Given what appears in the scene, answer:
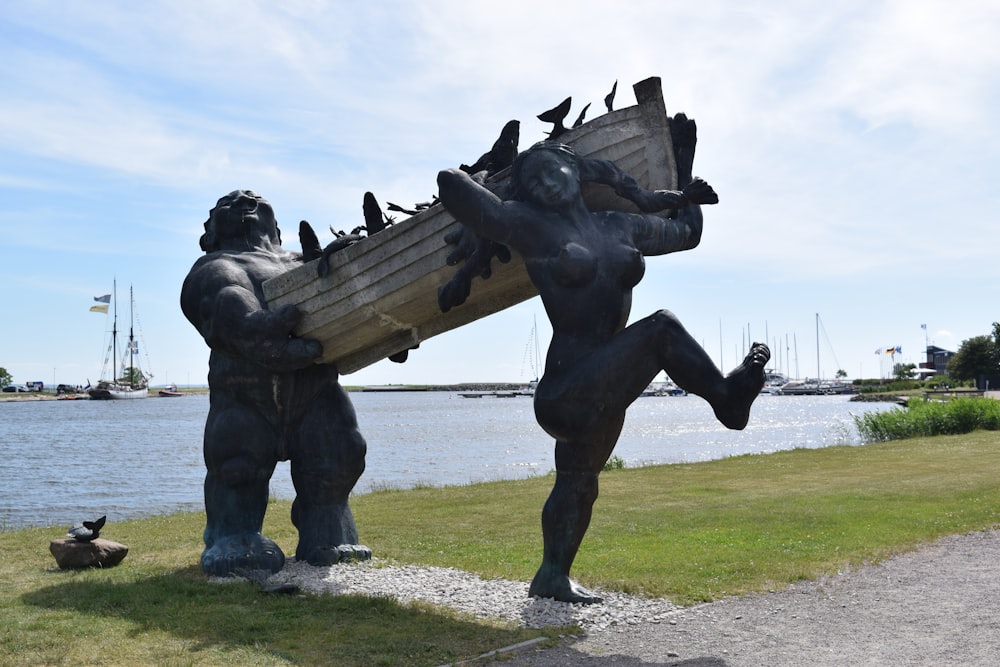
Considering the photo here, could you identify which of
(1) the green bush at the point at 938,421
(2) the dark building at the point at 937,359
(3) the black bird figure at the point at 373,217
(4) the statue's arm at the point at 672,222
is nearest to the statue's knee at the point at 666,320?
(4) the statue's arm at the point at 672,222

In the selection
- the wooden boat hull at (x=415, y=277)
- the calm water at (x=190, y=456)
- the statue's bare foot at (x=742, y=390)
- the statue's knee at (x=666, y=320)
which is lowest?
the calm water at (x=190, y=456)

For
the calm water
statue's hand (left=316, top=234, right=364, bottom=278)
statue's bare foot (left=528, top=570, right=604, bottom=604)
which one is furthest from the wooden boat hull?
the calm water

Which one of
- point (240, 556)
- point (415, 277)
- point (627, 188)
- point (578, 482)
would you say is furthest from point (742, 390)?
point (240, 556)

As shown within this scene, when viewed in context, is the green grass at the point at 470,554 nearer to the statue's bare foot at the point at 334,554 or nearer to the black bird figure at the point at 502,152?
the statue's bare foot at the point at 334,554

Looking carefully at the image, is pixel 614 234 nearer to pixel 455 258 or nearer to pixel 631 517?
pixel 455 258

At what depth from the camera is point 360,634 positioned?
4949mm

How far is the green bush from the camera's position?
71.9 feet

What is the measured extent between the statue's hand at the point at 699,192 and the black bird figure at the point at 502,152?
1.12 metres

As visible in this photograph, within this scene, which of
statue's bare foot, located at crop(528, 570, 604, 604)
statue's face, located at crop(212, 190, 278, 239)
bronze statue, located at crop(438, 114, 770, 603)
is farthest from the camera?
statue's face, located at crop(212, 190, 278, 239)

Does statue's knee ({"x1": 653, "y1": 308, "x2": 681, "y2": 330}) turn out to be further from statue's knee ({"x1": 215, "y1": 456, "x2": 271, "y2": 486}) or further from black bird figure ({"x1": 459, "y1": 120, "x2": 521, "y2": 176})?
statue's knee ({"x1": 215, "y1": 456, "x2": 271, "y2": 486})

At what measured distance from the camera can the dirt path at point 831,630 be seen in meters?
4.48

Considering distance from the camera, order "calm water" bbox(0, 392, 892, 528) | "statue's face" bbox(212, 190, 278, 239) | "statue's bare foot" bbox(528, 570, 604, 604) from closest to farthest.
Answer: "statue's bare foot" bbox(528, 570, 604, 604), "statue's face" bbox(212, 190, 278, 239), "calm water" bbox(0, 392, 892, 528)

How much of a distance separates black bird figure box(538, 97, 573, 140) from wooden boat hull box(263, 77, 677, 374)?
58 millimetres

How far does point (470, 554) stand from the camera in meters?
7.71
